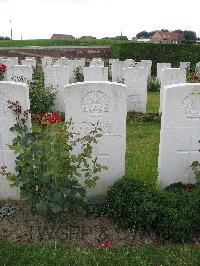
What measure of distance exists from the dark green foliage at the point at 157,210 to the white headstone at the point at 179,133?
678 mm

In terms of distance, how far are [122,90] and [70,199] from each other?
5.07 feet

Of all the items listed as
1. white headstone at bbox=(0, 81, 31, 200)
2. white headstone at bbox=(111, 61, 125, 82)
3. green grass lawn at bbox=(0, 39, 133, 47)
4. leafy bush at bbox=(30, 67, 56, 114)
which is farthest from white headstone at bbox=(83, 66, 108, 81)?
green grass lawn at bbox=(0, 39, 133, 47)

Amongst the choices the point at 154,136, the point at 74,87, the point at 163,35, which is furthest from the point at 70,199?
the point at 163,35

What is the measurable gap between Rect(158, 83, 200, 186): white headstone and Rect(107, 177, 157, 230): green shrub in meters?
0.66

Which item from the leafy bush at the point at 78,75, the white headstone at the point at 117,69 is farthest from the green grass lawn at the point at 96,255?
the white headstone at the point at 117,69

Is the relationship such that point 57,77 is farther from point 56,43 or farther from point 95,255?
point 56,43

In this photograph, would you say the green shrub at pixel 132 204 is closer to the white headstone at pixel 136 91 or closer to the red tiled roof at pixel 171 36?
the white headstone at pixel 136 91

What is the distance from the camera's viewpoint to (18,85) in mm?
5125

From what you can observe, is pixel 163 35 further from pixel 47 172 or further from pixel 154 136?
pixel 47 172

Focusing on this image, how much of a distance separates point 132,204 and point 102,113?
1.25m

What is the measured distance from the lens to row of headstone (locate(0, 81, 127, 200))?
516 centimetres

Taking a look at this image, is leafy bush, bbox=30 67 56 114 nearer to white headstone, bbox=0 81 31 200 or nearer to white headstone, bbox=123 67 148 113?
white headstone, bbox=123 67 148 113

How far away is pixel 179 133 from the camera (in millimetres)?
5516

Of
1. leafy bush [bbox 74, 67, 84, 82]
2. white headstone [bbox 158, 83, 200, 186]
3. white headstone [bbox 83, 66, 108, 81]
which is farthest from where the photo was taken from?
leafy bush [bbox 74, 67, 84, 82]
